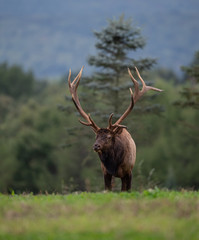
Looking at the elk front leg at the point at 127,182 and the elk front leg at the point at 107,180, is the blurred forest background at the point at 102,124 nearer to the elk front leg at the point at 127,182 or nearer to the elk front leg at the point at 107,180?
the elk front leg at the point at 127,182

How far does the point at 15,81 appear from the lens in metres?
97.2

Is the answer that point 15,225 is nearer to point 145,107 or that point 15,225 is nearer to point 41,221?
point 41,221

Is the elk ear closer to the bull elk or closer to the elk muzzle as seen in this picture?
the bull elk

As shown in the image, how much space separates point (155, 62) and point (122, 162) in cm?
1174

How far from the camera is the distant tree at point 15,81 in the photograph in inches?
3686

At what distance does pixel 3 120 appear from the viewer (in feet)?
239

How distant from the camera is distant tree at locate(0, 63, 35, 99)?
307 feet

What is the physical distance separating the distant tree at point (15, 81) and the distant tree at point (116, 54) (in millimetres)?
71470

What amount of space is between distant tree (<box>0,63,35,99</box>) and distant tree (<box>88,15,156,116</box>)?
71.5 m

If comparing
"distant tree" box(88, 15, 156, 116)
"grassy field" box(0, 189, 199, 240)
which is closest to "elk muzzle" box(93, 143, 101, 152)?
"grassy field" box(0, 189, 199, 240)

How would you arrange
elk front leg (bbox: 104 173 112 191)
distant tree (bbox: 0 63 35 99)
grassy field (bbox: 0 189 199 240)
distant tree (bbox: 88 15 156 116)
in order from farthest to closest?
distant tree (bbox: 0 63 35 99) < distant tree (bbox: 88 15 156 116) < elk front leg (bbox: 104 173 112 191) < grassy field (bbox: 0 189 199 240)

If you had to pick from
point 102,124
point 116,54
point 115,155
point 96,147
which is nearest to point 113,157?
point 115,155

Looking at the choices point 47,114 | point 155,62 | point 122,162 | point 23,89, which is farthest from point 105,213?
point 23,89

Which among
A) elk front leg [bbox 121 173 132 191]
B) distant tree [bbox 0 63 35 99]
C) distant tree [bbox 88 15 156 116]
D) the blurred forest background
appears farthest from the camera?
distant tree [bbox 0 63 35 99]
